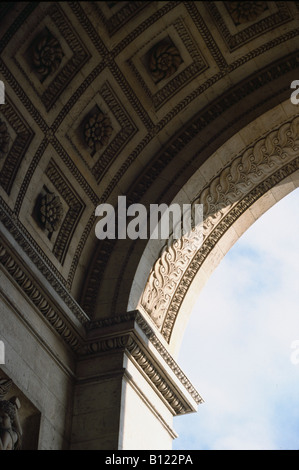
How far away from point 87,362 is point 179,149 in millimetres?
3884

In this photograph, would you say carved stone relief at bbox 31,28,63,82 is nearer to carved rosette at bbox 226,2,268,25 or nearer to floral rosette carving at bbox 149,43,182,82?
floral rosette carving at bbox 149,43,182,82

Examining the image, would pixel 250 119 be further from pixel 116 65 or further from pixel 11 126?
pixel 11 126

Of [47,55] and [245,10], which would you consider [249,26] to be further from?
[47,55]

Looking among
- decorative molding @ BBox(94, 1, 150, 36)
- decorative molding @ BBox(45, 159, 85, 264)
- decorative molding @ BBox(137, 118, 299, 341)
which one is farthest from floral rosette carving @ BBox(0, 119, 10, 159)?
decorative molding @ BBox(137, 118, 299, 341)

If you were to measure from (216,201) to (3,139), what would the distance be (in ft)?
13.0

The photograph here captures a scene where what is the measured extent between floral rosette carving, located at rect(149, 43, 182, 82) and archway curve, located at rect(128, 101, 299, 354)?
1464 mm

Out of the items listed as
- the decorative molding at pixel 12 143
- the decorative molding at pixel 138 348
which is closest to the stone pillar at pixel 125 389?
the decorative molding at pixel 138 348

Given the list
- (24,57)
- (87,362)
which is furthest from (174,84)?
(87,362)

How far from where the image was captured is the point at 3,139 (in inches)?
516

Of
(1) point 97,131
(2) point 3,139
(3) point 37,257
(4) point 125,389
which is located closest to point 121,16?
(1) point 97,131

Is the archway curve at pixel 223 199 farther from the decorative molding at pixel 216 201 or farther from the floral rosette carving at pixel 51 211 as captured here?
the floral rosette carving at pixel 51 211

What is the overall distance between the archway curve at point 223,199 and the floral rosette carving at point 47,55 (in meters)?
2.81

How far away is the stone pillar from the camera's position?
12578mm

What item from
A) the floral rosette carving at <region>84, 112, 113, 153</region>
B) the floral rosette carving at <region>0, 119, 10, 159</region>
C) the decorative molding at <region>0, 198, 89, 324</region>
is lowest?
the decorative molding at <region>0, 198, 89, 324</region>
